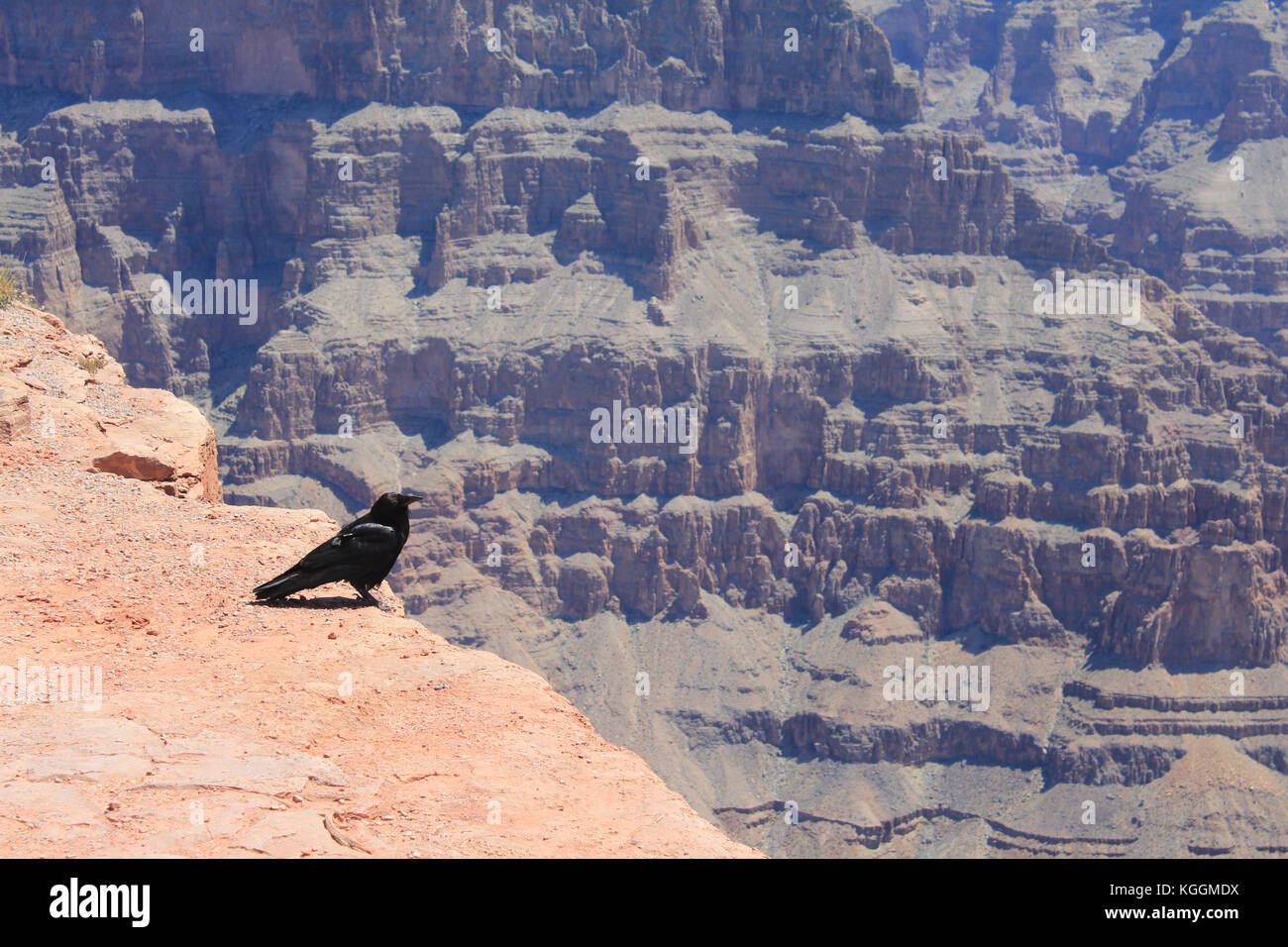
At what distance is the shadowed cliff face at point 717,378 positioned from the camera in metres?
109

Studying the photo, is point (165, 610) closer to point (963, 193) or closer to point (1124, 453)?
point (1124, 453)

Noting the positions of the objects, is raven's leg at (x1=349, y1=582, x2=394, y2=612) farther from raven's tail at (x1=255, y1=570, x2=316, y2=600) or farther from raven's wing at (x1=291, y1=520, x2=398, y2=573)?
raven's tail at (x1=255, y1=570, x2=316, y2=600)

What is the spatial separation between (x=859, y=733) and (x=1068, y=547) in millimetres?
21051

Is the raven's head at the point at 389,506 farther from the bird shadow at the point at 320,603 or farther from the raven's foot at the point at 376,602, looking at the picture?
the bird shadow at the point at 320,603

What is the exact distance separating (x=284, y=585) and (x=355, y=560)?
0.89 m

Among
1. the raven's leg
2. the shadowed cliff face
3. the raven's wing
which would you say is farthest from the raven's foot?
the shadowed cliff face

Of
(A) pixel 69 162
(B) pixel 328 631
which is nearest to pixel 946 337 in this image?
(A) pixel 69 162

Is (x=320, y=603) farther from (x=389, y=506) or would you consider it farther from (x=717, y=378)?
(x=717, y=378)

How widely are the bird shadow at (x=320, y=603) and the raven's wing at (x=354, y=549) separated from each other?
0.43m

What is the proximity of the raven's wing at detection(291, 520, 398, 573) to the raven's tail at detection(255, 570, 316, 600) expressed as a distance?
3.8 inches

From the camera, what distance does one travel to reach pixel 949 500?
396 ft

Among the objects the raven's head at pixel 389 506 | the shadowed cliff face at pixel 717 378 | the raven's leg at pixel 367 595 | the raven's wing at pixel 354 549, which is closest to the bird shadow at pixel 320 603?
the raven's leg at pixel 367 595

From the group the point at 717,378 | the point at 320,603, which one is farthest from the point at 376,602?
the point at 717,378
